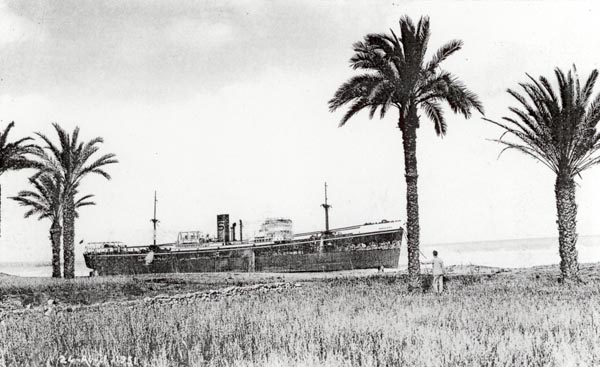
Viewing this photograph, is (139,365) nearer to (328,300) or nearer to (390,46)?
(328,300)

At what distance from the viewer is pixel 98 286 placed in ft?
70.5

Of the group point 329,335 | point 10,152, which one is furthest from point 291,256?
point 329,335

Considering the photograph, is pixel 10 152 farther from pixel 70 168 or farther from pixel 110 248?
pixel 110 248

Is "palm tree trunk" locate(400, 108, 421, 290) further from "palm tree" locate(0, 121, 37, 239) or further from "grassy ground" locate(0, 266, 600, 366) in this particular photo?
"palm tree" locate(0, 121, 37, 239)

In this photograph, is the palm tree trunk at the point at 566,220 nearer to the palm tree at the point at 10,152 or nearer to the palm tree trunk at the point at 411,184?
the palm tree trunk at the point at 411,184

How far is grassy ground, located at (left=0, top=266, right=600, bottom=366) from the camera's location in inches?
256

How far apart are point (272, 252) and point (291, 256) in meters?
1.50

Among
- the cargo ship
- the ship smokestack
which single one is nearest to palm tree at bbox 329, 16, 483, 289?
the cargo ship

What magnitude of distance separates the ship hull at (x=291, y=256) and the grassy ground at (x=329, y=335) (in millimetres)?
25698

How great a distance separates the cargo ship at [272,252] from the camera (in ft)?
126

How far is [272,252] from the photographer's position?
4031 cm

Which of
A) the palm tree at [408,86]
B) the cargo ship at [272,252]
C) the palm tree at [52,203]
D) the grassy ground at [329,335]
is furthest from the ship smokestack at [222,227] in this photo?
the grassy ground at [329,335]

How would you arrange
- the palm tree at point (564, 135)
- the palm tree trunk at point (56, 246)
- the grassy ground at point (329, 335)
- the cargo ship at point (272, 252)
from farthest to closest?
the cargo ship at point (272, 252), the palm tree trunk at point (56, 246), the palm tree at point (564, 135), the grassy ground at point (329, 335)

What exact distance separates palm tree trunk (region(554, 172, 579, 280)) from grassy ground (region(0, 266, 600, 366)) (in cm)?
496
